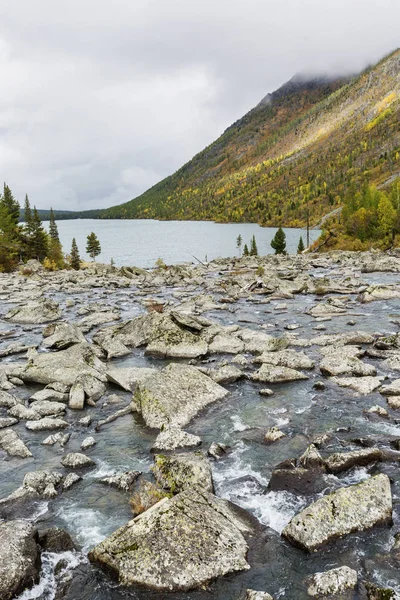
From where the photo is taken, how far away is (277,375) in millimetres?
18281

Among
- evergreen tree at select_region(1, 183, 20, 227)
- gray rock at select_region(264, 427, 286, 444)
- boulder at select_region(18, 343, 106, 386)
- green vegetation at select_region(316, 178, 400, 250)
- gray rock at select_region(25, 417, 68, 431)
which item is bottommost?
gray rock at select_region(264, 427, 286, 444)

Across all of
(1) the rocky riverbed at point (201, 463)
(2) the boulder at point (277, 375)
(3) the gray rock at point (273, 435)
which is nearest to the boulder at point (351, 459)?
(1) the rocky riverbed at point (201, 463)

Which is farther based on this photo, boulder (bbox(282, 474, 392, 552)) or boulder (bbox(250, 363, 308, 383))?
boulder (bbox(250, 363, 308, 383))

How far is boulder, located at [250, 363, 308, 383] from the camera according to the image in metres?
18.2

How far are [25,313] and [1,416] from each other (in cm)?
1976

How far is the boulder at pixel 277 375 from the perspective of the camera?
18.2m

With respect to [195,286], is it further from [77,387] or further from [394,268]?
[77,387]

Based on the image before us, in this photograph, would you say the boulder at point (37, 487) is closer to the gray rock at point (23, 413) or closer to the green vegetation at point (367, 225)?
the gray rock at point (23, 413)

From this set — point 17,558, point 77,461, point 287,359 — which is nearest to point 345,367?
point 287,359

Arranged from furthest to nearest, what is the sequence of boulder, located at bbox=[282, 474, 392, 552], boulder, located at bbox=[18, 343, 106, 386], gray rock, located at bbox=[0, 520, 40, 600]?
boulder, located at bbox=[18, 343, 106, 386] → boulder, located at bbox=[282, 474, 392, 552] → gray rock, located at bbox=[0, 520, 40, 600]

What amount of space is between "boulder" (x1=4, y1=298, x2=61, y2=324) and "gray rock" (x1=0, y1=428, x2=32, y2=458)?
1992 cm

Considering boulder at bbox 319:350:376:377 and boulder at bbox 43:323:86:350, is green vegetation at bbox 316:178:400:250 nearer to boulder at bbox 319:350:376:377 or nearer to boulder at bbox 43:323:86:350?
boulder at bbox 319:350:376:377

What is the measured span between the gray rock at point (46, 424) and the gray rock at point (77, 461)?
2.48 m

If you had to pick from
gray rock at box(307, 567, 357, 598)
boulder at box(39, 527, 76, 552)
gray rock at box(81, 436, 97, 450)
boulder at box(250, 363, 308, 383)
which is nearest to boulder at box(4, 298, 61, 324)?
boulder at box(250, 363, 308, 383)
